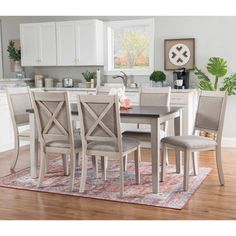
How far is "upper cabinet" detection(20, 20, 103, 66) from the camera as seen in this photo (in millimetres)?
5863

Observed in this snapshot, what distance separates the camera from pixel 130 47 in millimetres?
6059

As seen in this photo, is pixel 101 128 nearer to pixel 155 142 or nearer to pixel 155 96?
pixel 155 142

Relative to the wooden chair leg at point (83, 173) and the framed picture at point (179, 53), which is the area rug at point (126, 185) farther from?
the framed picture at point (179, 53)

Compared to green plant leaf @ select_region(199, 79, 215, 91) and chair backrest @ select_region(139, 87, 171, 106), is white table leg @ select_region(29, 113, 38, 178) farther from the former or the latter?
green plant leaf @ select_region(199, 79, 215, 91)

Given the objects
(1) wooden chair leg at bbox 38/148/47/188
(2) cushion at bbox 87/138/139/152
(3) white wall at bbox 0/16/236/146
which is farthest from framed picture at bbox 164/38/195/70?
(1) wooden chair leg at bbox 38/148/47/188

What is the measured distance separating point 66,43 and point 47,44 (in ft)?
1.21

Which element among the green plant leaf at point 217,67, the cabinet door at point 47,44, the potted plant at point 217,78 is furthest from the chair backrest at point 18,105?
the green plant leaf at point 217,67

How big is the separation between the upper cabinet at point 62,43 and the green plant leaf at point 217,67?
1899mm

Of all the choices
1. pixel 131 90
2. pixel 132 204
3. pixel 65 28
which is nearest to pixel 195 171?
pixel 132 204

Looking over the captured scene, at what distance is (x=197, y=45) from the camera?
18.1 ft

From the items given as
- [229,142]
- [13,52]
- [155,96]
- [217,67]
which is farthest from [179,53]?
[13,52]

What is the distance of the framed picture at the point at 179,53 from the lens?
5.54 m
